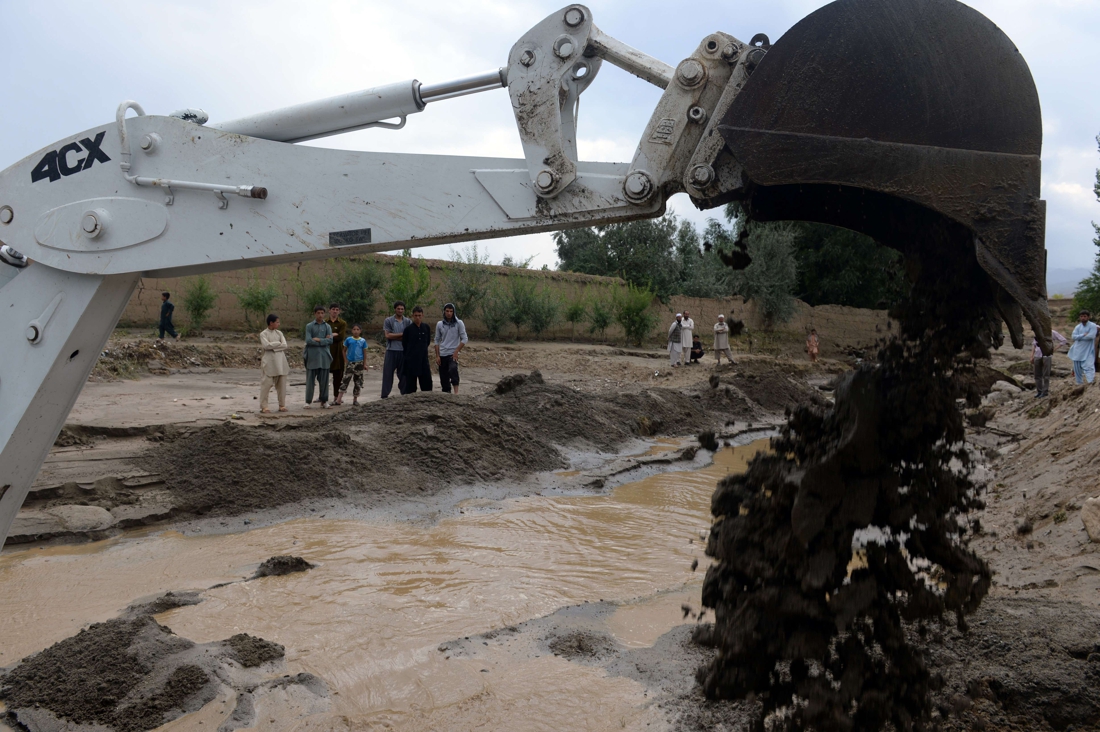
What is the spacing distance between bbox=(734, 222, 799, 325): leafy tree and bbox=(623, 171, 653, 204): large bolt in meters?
25.2

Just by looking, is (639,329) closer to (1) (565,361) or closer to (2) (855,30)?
(1) (565,361)

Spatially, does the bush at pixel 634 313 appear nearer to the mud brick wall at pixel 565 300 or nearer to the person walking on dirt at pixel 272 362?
the mud brick wall at pixel 565 300

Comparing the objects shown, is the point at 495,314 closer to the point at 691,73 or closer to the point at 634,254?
the point at 634,254

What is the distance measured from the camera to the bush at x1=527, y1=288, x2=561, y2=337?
2452cm

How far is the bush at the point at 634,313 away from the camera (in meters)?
25.7

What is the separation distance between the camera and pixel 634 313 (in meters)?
25.8

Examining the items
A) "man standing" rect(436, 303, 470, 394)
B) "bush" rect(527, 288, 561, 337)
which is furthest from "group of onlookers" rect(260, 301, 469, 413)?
"bush" rect(527, 288, 561, 337)

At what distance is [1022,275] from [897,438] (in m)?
0.82

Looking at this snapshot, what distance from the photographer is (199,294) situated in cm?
1906

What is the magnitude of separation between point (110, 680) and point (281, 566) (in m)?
1.86

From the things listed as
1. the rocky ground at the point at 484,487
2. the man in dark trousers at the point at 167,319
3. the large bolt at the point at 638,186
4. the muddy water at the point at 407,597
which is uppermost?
the large bolt at the point at 638,186

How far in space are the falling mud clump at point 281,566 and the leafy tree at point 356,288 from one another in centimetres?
1639

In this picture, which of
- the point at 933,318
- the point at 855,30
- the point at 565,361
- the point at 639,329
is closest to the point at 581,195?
the point at 855,30

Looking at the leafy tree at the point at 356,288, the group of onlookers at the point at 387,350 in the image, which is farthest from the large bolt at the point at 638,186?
the leafy tree at the point at 356,288
